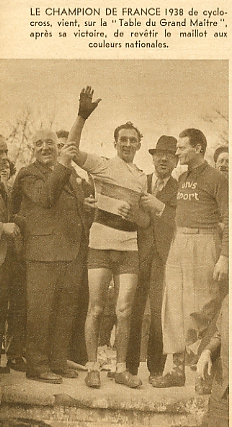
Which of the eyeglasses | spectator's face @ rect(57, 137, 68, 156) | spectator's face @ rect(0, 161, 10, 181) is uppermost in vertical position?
spectator's face @ rect(57, 137, 68, 156)

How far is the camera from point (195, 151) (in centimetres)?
294

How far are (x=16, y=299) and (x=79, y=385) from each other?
0.53 m

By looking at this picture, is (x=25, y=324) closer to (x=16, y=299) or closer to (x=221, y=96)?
(x=16, y=299)

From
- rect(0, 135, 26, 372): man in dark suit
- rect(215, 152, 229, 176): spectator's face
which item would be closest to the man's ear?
rect(215, 152, 229, 176): spectator's face

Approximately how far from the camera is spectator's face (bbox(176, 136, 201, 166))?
2.93m

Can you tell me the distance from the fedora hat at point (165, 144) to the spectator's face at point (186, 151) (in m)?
0.03

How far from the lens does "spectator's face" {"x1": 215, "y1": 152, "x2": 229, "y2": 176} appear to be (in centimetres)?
290

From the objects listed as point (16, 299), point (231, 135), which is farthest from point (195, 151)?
point (16, 299)

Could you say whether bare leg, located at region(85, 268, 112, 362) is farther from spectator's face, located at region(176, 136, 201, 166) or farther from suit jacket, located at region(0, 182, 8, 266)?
spectator's face, located at region(176, 136, 201, 166)

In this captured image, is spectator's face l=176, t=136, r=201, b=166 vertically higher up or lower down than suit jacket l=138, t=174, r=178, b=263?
higher up

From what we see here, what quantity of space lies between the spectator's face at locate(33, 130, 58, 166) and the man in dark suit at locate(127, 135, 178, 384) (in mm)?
490

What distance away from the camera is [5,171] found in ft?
9.69

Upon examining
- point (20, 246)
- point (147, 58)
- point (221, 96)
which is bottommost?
point (20, 246)
